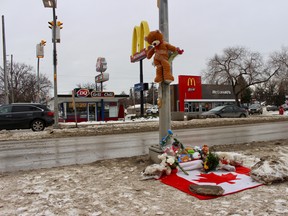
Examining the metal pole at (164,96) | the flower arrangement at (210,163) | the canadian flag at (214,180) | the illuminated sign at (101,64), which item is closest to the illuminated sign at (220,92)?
the illuminated sign at (101,64)

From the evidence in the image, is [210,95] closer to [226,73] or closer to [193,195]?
[226,73]

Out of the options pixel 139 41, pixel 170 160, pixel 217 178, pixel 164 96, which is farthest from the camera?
pixel 139 41

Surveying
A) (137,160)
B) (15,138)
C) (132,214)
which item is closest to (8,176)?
(137,160)

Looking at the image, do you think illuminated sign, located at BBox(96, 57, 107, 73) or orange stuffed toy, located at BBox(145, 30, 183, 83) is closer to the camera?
orange stuffed toy, located at BBox(145, 30, 183, 83)

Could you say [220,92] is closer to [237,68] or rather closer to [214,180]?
[237,68]

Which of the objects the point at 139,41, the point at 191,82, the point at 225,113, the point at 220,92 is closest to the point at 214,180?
the point at 225,113

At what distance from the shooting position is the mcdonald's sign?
28109mm

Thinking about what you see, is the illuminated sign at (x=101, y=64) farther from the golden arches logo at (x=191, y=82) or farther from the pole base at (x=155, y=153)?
the pole base at (x=155, y=153)

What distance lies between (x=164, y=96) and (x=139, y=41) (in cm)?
2424

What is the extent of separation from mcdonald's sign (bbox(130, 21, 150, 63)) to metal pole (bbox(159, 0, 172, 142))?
21148 mm

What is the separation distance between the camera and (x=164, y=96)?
648 cm

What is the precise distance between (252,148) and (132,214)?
5893 mm

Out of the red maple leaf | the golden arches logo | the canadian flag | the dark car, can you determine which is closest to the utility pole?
the canadian flag

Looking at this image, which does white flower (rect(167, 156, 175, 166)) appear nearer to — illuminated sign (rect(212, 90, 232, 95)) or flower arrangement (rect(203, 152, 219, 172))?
flower arrangement (rect(203, 152, 219, 172))
